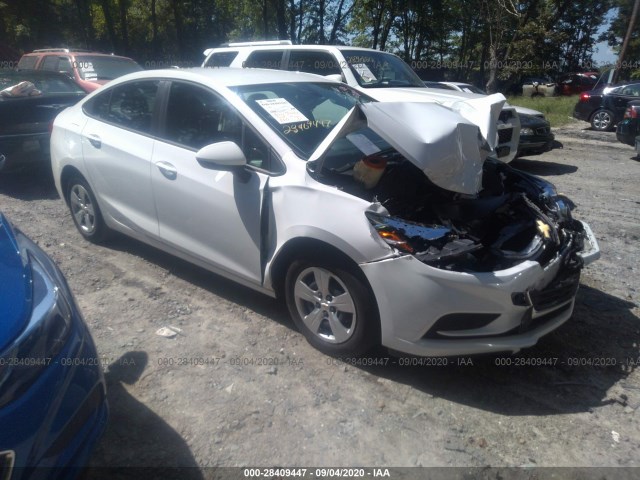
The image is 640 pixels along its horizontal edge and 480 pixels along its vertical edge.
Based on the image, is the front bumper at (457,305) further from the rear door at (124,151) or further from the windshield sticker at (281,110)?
the rear door at (124,151)

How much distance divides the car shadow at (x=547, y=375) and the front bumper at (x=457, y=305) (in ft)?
1.05

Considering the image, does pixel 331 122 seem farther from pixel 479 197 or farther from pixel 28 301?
pixel 28 301

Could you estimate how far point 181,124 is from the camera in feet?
12.4

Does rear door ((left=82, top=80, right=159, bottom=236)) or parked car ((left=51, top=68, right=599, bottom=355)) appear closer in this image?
parked car ((left=51, top=68, right=599, bottom=355))

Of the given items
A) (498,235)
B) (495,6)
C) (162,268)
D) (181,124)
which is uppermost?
(495,6)

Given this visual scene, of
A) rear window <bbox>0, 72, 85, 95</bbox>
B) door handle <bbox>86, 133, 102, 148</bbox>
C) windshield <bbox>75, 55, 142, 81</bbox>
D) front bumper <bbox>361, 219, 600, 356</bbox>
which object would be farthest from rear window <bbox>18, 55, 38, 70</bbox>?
front bumper <bbox>361, 219, 600, 356</bbox>

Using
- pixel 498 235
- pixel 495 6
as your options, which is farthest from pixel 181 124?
pixel 495 6

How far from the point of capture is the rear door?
155 inches

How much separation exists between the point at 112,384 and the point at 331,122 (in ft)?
7.38

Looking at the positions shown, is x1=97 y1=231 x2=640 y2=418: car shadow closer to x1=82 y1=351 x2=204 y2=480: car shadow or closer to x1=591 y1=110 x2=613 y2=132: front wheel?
x1=82 y1=351 x2=204 y2=480: car shadow

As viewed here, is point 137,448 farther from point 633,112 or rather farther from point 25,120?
point 633,112

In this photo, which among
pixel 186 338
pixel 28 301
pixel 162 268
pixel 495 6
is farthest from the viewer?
pixel 495 6

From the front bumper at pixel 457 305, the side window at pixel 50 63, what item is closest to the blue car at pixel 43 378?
the front bumper at pixel 457 305

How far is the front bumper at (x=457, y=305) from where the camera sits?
8.68 ft
